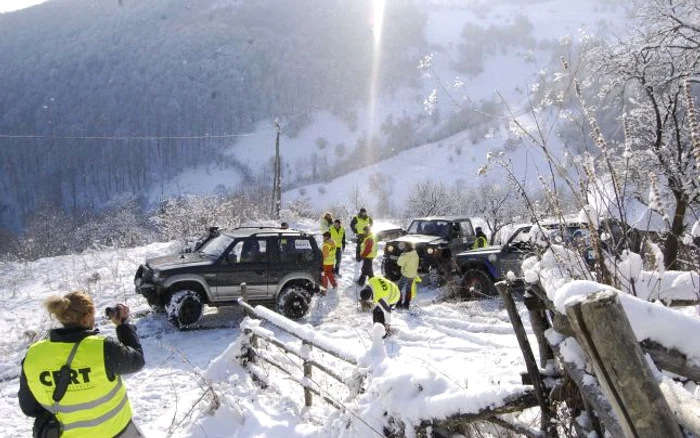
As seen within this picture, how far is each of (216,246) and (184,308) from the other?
154 cm

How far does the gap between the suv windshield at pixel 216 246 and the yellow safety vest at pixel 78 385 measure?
19.5 feet

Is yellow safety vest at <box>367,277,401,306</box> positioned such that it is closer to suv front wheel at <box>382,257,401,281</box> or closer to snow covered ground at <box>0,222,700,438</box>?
snow covered ground at <box>0,222,700,438</box>

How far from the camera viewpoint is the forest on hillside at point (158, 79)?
93.6 m

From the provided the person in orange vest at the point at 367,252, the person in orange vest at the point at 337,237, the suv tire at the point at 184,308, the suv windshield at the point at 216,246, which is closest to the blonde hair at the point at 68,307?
the suv tire at the point at 184,308

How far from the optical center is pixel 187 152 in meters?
99.6

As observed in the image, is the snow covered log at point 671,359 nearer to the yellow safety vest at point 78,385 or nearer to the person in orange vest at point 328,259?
the yellow safety vest at point 78,385

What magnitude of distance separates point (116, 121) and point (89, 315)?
117 m

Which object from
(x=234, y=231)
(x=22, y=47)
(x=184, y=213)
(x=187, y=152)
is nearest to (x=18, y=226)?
(x=187, y=152)

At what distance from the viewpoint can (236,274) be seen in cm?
879

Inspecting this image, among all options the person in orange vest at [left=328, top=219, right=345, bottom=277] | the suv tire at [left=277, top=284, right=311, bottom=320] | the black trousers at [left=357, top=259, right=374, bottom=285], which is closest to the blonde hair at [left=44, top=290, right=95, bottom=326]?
the suv tire at [left=277, top=284, right=311, bottom=320]

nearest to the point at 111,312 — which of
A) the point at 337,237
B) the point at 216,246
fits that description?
the point at 216,246

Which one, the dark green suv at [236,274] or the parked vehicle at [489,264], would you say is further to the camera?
the parked vehicle at [489,264]

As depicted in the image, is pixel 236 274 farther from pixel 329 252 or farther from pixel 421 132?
pixel 421 132

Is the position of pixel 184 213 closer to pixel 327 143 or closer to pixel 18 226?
pixel 18 226
